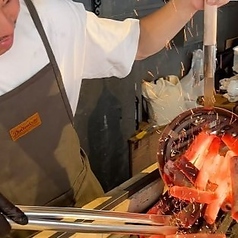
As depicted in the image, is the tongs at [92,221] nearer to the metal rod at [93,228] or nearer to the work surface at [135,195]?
the metal rod at [93,228]

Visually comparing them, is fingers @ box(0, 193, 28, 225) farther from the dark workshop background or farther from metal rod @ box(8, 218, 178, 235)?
the dark workshop background

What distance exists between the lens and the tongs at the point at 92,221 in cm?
75

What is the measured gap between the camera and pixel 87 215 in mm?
826

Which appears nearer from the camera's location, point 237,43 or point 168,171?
point 168,171

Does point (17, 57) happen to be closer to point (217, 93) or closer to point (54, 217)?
point (54, 217)

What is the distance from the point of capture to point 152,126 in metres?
2.62

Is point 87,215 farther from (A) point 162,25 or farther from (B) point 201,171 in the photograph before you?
(A) point 162,25

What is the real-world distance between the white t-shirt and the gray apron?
0.02 metres

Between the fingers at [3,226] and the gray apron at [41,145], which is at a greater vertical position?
the fingers at [3,226]

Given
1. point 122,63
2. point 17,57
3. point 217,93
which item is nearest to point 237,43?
point 217,93

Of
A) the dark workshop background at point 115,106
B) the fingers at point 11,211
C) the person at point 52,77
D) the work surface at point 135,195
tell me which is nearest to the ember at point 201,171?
the work surface at point 135,195

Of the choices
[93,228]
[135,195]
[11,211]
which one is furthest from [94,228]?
[135,195]

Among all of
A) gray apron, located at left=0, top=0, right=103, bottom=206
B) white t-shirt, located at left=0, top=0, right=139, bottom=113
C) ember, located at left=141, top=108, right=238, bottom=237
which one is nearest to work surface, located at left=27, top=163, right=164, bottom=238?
ember, located at left=141, top=108, right=238, bottom=237

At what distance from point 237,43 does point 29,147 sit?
2.26 meters
